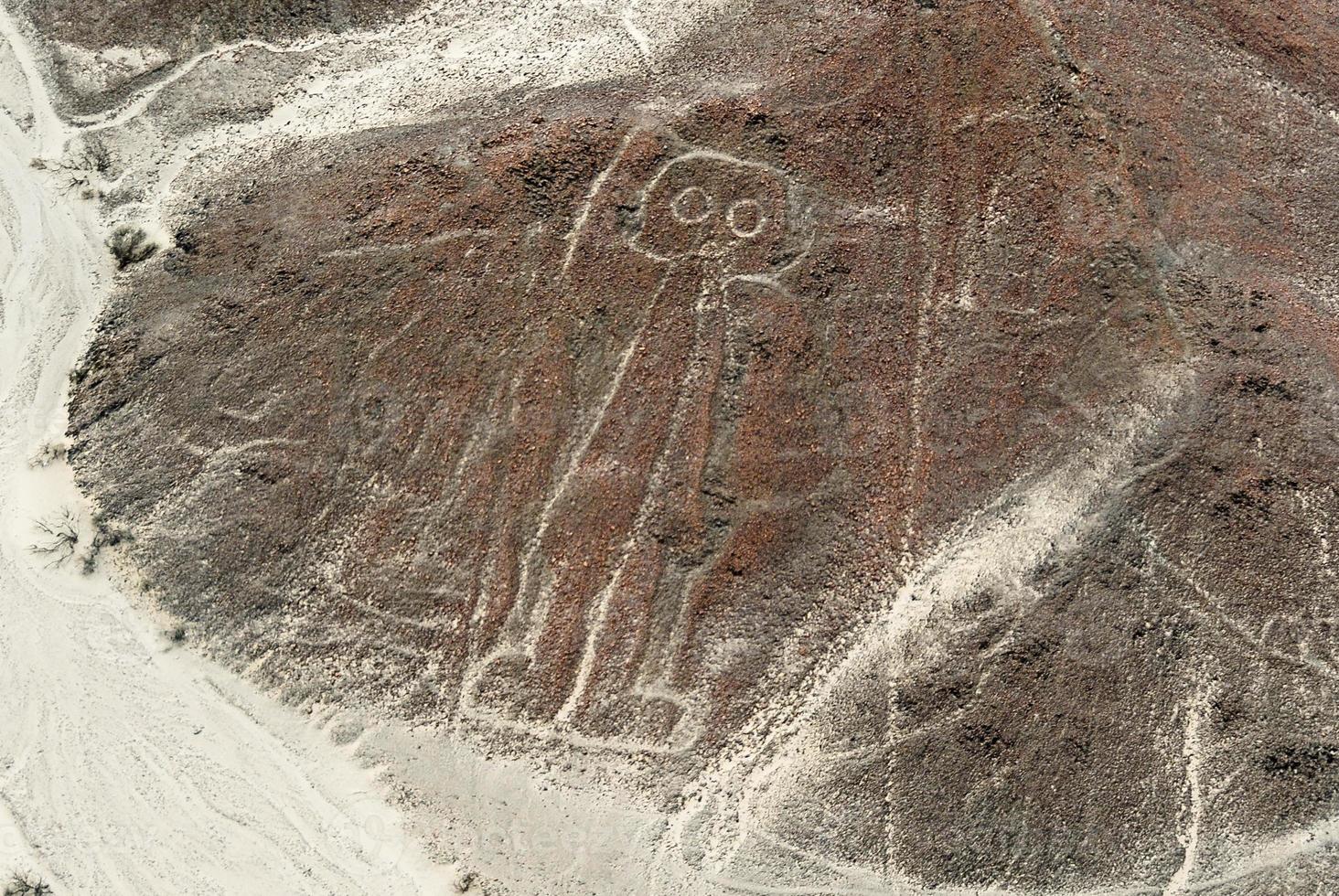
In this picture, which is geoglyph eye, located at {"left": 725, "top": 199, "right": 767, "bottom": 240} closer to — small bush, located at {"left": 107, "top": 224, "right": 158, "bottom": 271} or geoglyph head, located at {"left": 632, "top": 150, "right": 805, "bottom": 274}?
geoglyph head, located at {"left": 632, "top": 150, "right": 805, "bottom": 274}

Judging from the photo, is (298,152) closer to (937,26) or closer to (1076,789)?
(937,26)

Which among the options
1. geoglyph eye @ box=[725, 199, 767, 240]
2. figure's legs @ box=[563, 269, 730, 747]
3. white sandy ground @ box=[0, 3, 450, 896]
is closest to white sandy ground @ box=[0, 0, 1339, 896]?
white sandy ground @ box=[0, 3, 450, 896]

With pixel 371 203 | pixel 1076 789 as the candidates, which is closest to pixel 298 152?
pixel 371 203

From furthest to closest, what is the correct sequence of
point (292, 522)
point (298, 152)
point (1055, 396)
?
point (298, 152), point (292, 522), point (1055, 396)

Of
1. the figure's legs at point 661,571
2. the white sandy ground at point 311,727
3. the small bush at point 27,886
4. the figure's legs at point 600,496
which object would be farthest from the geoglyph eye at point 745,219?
the small bush at point 27,886

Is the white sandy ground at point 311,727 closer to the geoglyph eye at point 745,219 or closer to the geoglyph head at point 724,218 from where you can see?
the geoglyph head at point 724,218
